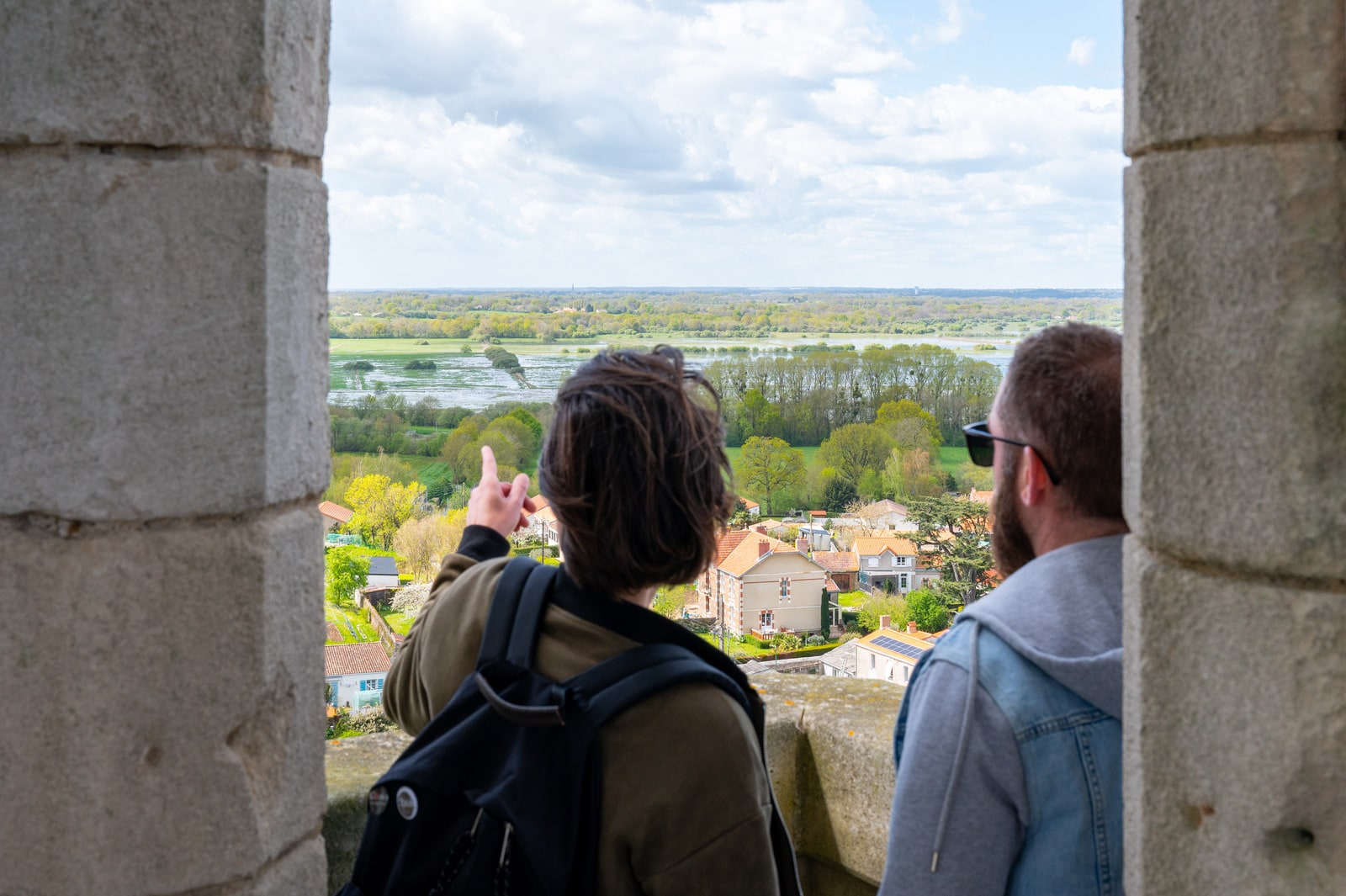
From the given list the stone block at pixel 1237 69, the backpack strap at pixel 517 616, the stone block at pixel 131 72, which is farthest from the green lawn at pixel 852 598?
the stone block at pixel 131 72

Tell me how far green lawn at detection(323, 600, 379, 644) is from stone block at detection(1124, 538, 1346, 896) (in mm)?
1516

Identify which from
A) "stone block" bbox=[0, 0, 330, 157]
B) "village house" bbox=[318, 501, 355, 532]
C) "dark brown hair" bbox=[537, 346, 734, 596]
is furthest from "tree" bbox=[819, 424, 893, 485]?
"stone block" bbox=[0, 0, 330, 157]

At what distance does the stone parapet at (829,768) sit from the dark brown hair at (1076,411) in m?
1.13

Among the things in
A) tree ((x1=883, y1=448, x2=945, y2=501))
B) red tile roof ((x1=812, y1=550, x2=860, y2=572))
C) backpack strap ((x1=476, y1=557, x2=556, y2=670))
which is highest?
tree ((x1=883, y1=448, x2=945, y2=501))

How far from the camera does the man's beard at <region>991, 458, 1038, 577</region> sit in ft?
5.92

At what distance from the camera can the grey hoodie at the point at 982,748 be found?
1.57 metres

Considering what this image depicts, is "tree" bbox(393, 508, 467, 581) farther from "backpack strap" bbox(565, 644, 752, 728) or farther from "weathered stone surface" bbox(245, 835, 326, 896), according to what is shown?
"backpack strap" bbox(565, 644, 752, 728)

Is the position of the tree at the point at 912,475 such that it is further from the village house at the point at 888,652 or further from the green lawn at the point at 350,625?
the green lawn at the point at 350,625

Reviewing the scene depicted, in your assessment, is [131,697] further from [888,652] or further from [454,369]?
[888,652]

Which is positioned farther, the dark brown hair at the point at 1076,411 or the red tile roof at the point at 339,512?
the red tile roof at the point at 339,512

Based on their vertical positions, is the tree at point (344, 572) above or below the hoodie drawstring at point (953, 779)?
above

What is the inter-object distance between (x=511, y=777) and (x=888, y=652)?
1.63 m

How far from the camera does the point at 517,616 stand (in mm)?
1684

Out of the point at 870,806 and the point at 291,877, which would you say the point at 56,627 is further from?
the point at 870,806
